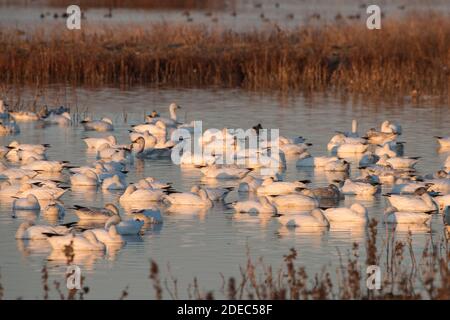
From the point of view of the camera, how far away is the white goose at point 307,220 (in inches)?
487

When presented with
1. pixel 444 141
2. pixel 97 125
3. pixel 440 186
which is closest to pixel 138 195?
pixel 440 186

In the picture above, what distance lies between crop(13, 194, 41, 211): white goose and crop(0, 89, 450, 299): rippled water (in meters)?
0.16

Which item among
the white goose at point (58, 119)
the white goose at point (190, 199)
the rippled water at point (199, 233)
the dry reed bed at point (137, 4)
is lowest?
the rippled water at point (199, 233)

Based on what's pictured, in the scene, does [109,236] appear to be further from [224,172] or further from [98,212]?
[224,172]

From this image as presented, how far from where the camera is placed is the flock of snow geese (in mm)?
12445

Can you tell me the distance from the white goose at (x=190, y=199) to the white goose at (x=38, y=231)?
2.36 meters

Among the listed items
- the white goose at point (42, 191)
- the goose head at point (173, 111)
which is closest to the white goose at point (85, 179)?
the white goose at point (42, 191)

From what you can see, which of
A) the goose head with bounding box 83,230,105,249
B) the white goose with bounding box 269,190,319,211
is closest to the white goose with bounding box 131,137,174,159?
the white goose with bounding box 269,190,319,211

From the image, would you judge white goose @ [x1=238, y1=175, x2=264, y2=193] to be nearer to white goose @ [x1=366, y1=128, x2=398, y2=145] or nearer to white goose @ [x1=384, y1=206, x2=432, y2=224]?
white goose @ [x1=384, y1=206, x2=432, y2=224]

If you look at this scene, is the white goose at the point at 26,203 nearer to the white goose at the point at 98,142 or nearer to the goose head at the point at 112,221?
the goose head at the point at 112,221

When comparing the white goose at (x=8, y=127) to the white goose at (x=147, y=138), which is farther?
the white goose at (x=8, y=127)

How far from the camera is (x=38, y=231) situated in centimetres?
1151

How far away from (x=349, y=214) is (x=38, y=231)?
3417 mm

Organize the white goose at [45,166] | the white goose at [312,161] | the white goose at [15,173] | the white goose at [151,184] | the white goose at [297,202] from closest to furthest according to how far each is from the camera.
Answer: the white goose at [297,202], the white goose at [151,184], the white goose at [15,173], the white goose at [45,166], the white goose at [312,161]
